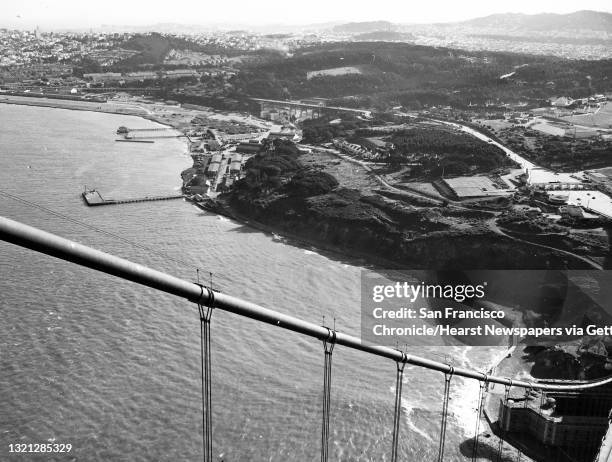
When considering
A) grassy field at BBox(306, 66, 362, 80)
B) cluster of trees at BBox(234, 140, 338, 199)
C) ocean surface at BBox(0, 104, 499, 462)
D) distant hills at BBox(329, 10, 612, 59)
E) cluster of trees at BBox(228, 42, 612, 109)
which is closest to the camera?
ocean surface at BBox(0, 104, 499, 462)

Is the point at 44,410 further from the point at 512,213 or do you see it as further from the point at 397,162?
the point at 397,162

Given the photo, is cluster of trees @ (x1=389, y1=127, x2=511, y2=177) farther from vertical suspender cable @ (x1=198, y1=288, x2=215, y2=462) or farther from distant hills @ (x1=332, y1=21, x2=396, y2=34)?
distant hills @ (x1=332, y1=21, x2=396, y2=34)

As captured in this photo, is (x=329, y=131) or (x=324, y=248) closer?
(x=324, y=248)

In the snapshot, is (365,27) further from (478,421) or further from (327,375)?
(327,375)

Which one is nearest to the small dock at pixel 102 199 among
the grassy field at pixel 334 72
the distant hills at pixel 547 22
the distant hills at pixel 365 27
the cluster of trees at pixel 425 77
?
the cluster of trees at pixel 425 77

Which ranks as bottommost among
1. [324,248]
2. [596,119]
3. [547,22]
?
[324,248]

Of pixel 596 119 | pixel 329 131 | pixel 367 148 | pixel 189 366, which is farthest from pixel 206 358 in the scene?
pixel 596 119

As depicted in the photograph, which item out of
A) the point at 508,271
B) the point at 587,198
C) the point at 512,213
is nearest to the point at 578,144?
the point at 587,198

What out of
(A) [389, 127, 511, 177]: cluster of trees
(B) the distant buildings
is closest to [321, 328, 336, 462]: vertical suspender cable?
(A) [389, 127, 511, 177]: cluster of trees

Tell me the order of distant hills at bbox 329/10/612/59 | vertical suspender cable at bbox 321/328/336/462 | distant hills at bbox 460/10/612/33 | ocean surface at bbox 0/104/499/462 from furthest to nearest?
distant hills at bbox 460/10/612/33 < distant hills at bbox 329/10/612/59 < ocean surface at bbox 0/104/499/462 < vertical suspender cable at bbox 321/328/336/462
